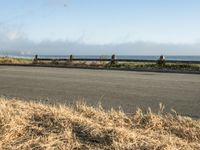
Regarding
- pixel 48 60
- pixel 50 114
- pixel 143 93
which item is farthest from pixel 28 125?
pixel 48 60

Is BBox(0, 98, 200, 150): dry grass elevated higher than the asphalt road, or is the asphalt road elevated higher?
BBox(0, 98, 200, 150): dry grass

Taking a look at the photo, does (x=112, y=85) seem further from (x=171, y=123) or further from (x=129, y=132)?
(x=129, y=132)

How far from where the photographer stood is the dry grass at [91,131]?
6.01 m

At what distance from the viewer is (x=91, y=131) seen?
6.51 m

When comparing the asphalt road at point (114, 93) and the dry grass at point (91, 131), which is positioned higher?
the dry grass at point (91, 131)

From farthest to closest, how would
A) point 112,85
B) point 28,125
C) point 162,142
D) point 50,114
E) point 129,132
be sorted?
point 112,85 < point 50,114 < point 28,125 < point 129,132 < point 162,142

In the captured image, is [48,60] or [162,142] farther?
[48,60]

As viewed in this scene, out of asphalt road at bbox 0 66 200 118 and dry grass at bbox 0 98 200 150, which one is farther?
asphalt road at bbox 0 66 200 118

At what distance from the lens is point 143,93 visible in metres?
13.7

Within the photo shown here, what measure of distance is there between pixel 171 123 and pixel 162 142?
1.68 m

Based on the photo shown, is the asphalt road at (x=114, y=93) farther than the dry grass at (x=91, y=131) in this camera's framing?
Yes

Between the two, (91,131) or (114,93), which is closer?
(91,131)

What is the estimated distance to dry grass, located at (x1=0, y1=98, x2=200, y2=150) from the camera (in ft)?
19.7

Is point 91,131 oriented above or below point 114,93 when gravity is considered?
above
